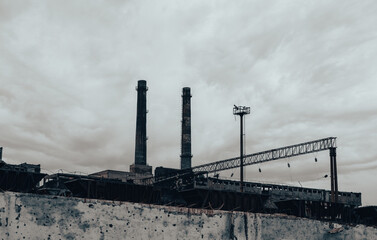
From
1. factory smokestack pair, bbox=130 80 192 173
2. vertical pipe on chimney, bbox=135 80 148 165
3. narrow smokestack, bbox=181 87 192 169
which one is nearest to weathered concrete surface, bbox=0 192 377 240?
narrow smokestack, bbox=181 87 192 169

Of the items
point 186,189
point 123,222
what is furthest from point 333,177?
point 123,222

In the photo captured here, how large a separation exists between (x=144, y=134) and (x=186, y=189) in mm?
23831

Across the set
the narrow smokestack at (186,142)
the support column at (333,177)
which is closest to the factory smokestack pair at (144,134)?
the narrow smokestack at (186,142)

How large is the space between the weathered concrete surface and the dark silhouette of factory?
2.06m

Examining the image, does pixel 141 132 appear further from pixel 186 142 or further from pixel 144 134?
pixel 186 142

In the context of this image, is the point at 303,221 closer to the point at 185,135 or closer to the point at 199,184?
the point at 199,184

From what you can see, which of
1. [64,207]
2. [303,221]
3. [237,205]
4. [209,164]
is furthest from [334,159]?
[64,207]

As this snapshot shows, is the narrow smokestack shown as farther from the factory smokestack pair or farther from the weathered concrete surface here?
the weathered concrete surface

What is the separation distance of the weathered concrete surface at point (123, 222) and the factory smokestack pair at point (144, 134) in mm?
32308

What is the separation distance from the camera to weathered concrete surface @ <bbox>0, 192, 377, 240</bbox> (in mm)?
26406

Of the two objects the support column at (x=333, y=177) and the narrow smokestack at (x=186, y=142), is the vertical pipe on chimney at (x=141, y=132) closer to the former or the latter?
the narrow smokestack at (x=186, y=142)

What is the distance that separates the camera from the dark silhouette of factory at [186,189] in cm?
3206

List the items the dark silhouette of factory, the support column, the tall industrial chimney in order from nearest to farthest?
the dark silhouette of factory → the support column → the tall industrial chimney

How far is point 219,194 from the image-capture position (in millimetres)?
35750
